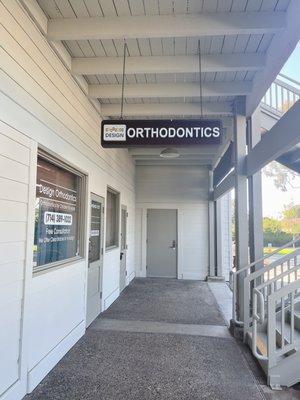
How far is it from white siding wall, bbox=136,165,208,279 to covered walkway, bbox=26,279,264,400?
338 cm

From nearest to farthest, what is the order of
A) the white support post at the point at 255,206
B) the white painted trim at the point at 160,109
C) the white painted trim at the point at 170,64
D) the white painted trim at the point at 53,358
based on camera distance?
the white painted trim at the point at 53,358 < the white painted trim at the point at 170,64 < the white support post at the point at 255,206 < the white painted trim at the point at 160,109

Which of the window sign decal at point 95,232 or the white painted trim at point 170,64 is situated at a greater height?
the white painted trim at point 170,64

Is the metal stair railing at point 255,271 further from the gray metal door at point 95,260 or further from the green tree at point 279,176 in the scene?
the green tree at point 279,176

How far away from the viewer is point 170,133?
3.20 m

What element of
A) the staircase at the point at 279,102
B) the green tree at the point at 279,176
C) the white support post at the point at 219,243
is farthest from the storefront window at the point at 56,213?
the green tree at the point at 279,176

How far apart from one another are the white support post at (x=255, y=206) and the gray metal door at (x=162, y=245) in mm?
4468

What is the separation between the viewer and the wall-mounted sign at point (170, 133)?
10.5ft

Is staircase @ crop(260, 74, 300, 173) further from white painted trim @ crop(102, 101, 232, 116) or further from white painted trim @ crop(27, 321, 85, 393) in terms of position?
white painted trim @ crop(27, 321, 85, 393)

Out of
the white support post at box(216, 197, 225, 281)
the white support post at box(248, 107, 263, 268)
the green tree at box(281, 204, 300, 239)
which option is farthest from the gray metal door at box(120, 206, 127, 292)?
the green tree at box(281, 204, 300, 239)

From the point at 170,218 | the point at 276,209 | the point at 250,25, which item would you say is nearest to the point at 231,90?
the point at 250,25

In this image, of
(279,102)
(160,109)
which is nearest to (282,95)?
(279,102)

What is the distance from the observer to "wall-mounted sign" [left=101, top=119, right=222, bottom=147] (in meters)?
3.20

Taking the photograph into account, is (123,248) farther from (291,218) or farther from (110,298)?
(291,218)

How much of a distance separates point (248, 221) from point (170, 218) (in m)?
4.44
